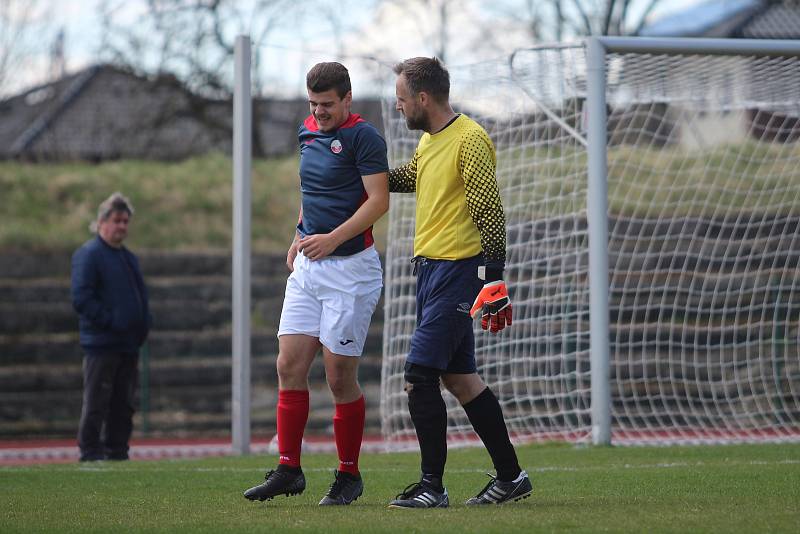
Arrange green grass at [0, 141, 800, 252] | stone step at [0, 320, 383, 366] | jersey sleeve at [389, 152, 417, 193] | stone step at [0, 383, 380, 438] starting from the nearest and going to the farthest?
Answer: jersey sleeve at [389, 152, 417, 193] → green grass at [0, 141, 800, 252] → stone step at [0, 383, 380, 438] → stone step at [0, 320, 383, 366]

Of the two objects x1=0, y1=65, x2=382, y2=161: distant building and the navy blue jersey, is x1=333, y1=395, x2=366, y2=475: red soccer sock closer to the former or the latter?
the navy blue jersey

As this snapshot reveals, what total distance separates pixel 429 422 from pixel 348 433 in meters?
0.43

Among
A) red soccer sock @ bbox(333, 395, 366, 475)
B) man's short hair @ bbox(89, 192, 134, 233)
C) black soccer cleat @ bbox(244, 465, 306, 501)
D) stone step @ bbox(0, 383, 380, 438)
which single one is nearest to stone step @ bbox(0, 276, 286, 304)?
stone step @ bbox(0, 383, 380, 438)

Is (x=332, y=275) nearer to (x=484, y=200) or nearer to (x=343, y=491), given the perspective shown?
(x=484, y=200)

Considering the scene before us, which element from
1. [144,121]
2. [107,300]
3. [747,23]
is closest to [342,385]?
[107,300]

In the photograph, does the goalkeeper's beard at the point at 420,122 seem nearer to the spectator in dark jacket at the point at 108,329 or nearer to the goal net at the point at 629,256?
the goal net at the point at 629,256

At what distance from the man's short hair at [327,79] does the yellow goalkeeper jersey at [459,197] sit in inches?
16.6

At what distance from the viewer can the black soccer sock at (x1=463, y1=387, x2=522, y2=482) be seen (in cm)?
489

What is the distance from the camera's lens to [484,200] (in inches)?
184

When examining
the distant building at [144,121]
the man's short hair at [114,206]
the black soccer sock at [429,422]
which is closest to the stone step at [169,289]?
the distant building at [144,121]

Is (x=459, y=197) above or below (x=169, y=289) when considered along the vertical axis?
above

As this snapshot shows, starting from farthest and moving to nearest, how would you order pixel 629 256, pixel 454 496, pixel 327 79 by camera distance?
pixel 629 256 → pixel 454 496 → pixel 327 79

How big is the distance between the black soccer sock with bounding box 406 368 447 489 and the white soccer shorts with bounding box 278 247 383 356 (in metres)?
0.33

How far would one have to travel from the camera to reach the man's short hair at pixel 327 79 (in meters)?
4.86
